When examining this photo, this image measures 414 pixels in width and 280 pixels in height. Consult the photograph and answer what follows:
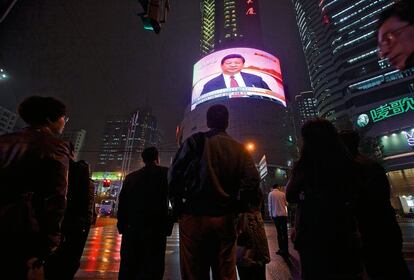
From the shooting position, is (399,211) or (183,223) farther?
(399,211)

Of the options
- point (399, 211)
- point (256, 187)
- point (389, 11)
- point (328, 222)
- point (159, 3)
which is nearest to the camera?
point (389, 11)

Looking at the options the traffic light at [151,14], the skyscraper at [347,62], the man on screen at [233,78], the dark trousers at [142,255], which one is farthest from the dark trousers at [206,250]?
the skyscraper at [347,62]

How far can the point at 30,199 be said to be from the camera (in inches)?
51.6

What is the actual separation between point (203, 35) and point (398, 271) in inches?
3800

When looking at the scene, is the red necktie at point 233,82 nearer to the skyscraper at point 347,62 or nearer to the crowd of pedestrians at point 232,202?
the skyscraper at point 347,62

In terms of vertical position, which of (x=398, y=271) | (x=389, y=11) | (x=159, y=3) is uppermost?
(x=159, y=3)

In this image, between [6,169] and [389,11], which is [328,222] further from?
[6,169]

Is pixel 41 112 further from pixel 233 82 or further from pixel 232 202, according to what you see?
pixel 233 82

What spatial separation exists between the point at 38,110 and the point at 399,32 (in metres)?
2.53

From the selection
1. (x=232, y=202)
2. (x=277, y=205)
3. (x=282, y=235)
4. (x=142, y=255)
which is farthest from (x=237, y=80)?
(x=232, y=202)

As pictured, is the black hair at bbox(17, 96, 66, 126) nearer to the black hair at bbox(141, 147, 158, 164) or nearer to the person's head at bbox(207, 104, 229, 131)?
Result: the person's head at bbox(207, 104, 229, 131)

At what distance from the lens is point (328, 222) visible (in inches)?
63.2

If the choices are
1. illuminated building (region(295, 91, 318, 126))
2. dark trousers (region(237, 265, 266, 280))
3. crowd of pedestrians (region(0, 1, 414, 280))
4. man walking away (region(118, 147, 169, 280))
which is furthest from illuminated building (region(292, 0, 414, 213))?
illuminated building (region(295, 91, 318, 126))

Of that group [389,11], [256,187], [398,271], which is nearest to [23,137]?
[256,187]
